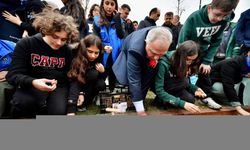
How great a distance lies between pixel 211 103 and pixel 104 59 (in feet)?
4.28

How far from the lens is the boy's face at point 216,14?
3.08 meters

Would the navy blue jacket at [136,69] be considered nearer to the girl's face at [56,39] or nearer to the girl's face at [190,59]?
the girl's face at [190,59]

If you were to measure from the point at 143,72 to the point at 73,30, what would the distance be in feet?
2.75

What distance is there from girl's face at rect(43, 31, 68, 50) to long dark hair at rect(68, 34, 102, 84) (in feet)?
0.87

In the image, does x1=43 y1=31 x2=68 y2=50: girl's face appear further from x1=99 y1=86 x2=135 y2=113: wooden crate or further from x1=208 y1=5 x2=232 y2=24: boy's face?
x1=208 y1=5 x2=232 y2=24: boy's face

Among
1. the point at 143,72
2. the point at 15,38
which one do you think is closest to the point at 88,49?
the point at 143,72

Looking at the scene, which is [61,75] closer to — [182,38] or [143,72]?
[143,72]

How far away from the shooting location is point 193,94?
131 inches

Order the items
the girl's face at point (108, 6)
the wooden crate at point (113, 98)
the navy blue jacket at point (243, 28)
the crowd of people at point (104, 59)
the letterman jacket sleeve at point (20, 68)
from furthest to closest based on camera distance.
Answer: the navy blue jacket at point (243, 28)
the girl's face at point (108, 6)
the wooden crate at point (113, 98)
the crowd of people at point (104, 59)
the letterman jacket sleeve at point (20, 68)

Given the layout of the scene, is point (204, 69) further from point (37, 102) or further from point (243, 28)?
point (37, 102)

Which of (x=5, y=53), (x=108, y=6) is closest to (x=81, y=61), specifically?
(x=5, y=53)

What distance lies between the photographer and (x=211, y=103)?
3.24m

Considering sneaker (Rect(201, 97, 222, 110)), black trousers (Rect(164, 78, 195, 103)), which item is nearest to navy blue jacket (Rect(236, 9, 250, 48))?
sneaker (Rect(201, 97, 222, 110))

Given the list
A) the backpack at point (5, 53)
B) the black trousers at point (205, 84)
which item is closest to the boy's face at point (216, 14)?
the black trousers at point (205, 84)
